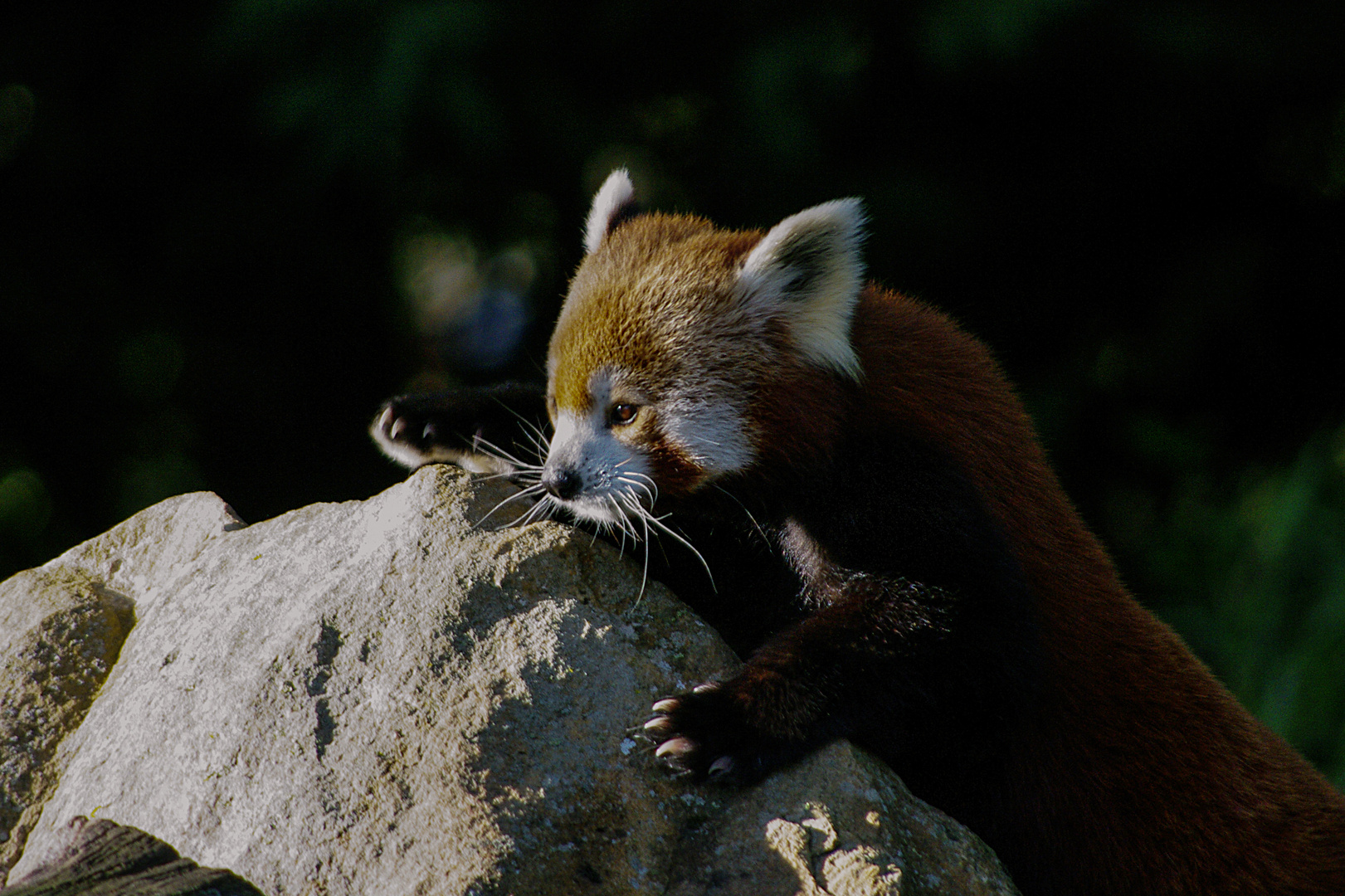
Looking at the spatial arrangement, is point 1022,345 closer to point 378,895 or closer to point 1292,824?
point 1292,824

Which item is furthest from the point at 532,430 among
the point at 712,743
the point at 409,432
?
the point at 712,743

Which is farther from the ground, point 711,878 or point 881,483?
point 881,483

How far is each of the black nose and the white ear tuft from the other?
28.4 inches

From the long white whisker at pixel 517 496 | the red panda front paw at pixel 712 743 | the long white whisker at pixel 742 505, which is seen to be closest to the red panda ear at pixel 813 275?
the long white whisker at pixel 742 505

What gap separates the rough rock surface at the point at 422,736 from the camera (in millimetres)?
1641

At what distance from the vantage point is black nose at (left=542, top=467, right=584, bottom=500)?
2.21m

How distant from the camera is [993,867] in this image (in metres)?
1.80

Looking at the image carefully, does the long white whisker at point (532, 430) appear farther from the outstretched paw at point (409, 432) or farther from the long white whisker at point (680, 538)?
the long white whisker at point (680, 538)

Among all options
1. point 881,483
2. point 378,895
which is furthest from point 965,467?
point 378,895

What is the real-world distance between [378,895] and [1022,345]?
12.3 ft

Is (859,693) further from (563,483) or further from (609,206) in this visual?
(609,206)

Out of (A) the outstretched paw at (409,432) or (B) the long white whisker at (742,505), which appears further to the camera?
(A) the outstretched paw at (409,432)

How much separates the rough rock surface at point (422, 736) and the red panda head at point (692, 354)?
7.9 inches

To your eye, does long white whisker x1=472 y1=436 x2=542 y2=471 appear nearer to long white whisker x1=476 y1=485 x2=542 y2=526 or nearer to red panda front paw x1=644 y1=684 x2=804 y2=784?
long white whisker x1=476 y1=485 x2=542 y2=526
